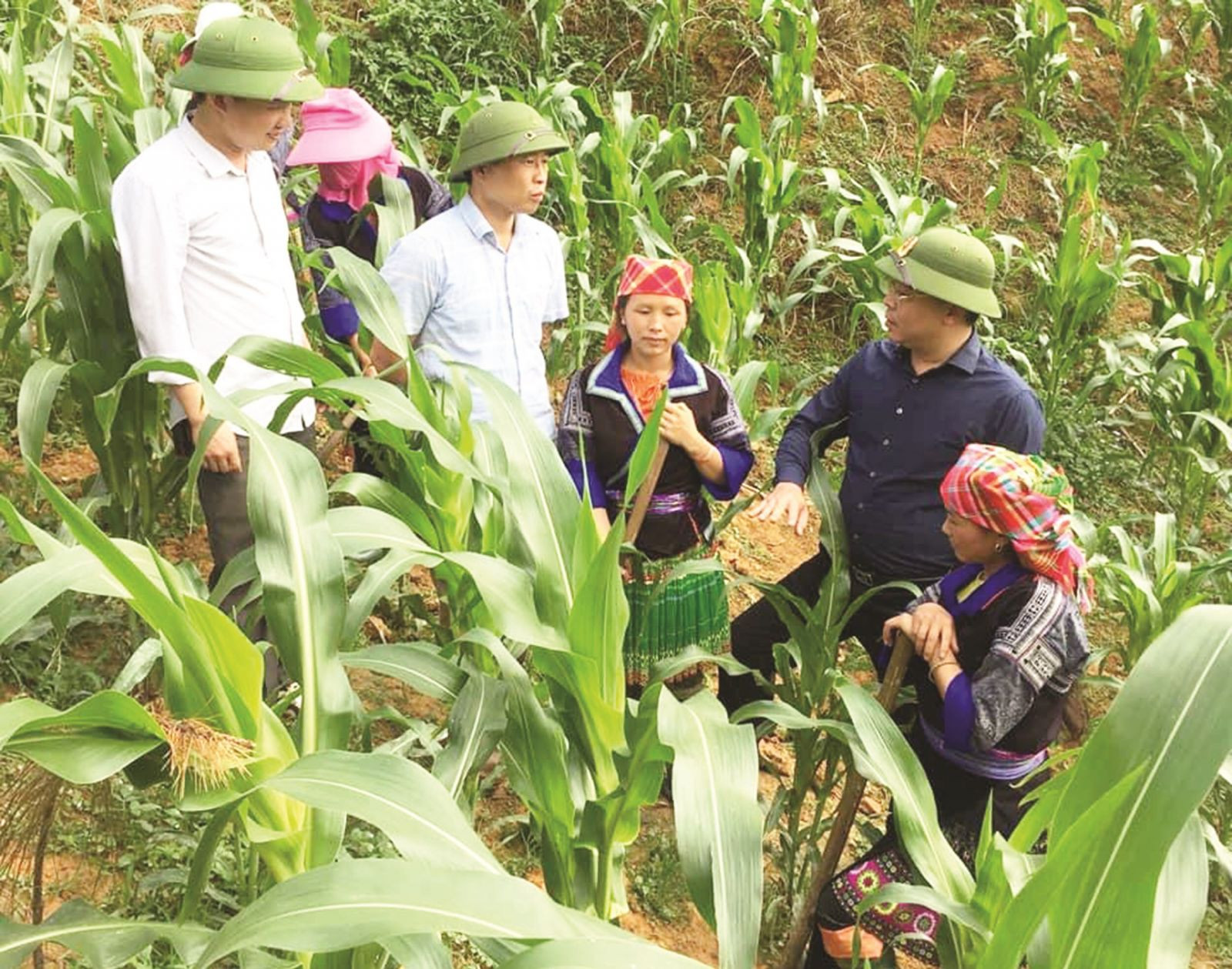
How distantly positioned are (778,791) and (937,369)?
96 centimetres

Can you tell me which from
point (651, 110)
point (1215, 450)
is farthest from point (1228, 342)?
point (651, 110)

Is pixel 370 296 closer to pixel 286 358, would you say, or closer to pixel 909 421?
pixel 286 358

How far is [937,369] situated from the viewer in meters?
2.60

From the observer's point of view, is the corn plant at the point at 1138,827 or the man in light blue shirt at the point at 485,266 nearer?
the corn plant at the point at 1138,827

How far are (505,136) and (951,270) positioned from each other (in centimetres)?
96

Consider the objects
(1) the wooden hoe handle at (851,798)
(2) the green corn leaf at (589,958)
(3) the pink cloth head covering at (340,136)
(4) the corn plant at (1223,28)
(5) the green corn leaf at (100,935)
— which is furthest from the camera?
(4) the corn plant at (1223,28)

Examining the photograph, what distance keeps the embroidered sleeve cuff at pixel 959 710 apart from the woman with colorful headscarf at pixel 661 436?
2.33 ft

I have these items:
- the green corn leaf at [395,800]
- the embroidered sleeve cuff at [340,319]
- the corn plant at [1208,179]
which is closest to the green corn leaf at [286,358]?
the embroidered sleeve cuff at [340,319]

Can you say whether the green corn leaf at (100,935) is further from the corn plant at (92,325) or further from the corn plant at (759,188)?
the corn plant at (759,188)

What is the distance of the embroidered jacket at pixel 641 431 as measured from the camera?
2.67m

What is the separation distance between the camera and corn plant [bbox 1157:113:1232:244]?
236 inches

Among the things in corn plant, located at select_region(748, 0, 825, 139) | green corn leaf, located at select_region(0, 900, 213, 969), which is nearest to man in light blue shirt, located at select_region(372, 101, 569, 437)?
green corn leaf, located at select_region(0, 900, 213, 969)

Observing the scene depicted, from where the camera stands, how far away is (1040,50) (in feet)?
22.0

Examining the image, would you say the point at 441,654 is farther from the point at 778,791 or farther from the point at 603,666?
the point at 778,791
